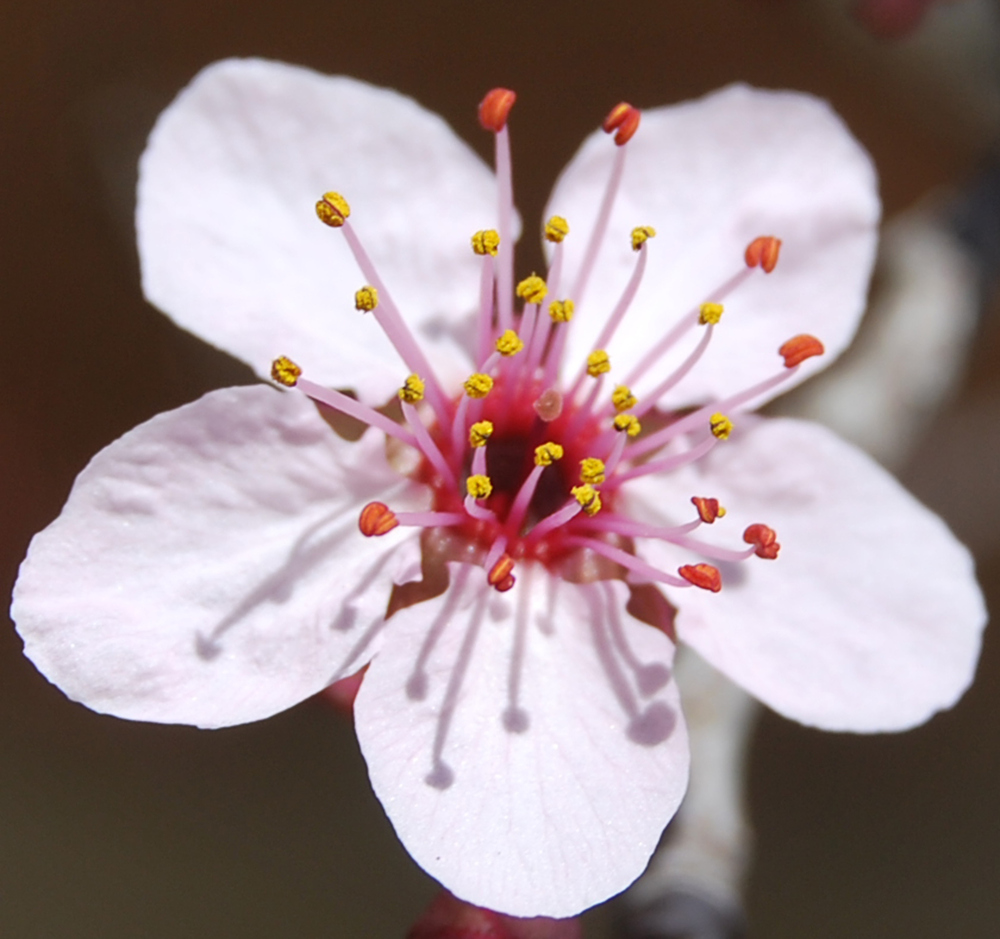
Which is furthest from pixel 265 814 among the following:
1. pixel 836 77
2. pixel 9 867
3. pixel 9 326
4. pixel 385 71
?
pixel 836 77

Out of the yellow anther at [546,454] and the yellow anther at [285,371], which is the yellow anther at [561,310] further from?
the yellow anther at [285,371]

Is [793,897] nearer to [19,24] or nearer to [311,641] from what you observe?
[311,641]

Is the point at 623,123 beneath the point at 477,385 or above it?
above

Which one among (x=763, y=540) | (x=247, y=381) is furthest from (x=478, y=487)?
(x=247, y=381)

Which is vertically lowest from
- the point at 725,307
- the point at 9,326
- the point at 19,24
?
the point at 9,326

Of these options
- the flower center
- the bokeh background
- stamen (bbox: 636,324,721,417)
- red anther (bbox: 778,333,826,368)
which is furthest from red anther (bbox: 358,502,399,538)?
the bokeh background

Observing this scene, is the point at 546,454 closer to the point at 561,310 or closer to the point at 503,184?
the point at 561,310
